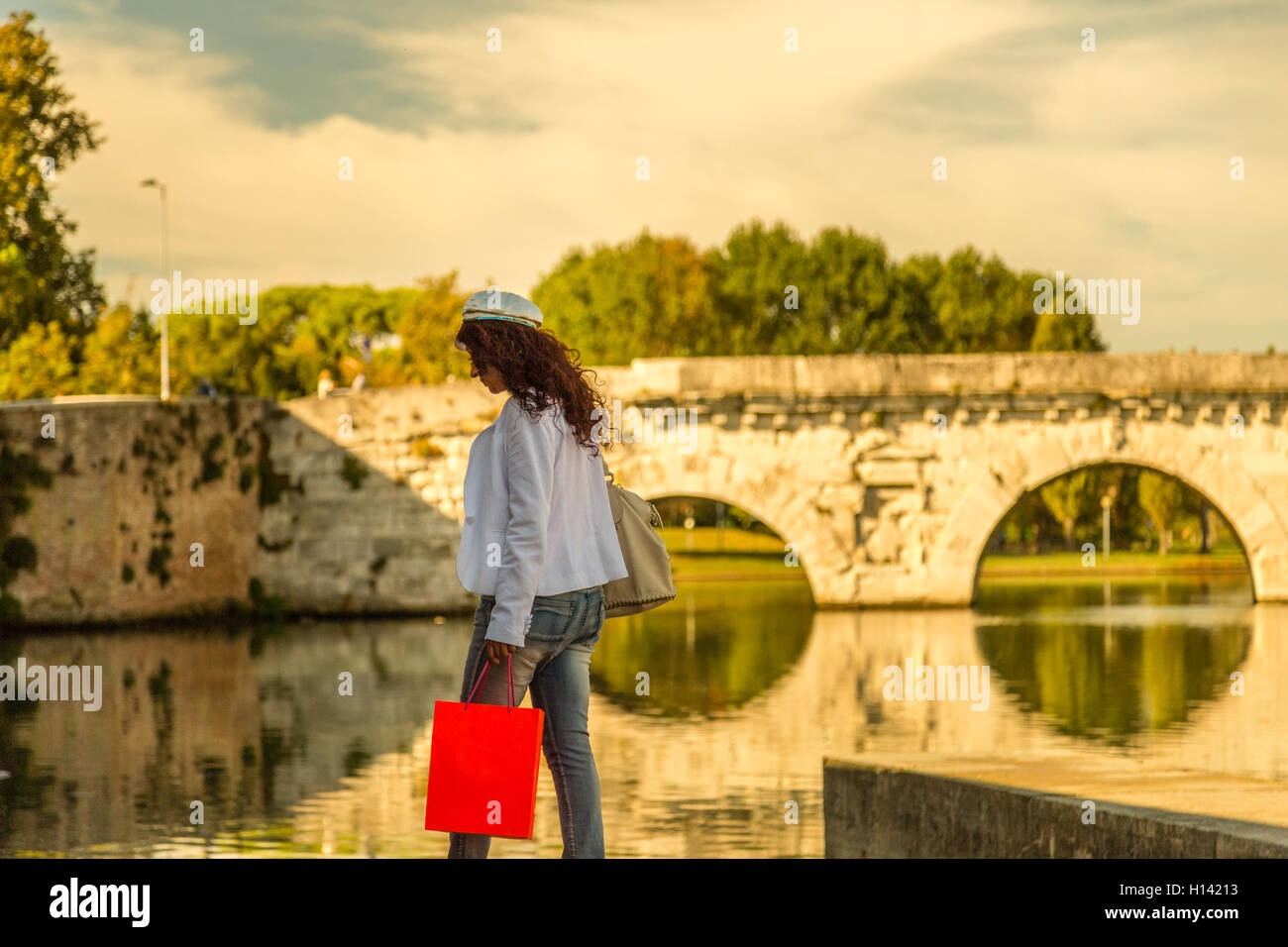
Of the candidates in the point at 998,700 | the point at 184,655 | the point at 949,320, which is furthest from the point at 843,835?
the point at 949,320

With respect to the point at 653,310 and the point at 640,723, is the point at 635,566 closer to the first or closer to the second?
the point at 640,723

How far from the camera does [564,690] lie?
4105mm

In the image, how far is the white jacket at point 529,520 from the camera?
3928 mm

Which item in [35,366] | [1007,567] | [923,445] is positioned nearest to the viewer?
[923,445]

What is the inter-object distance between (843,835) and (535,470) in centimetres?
288

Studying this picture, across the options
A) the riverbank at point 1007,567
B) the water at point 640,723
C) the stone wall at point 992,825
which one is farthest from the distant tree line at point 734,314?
the stone wall at point 992,825

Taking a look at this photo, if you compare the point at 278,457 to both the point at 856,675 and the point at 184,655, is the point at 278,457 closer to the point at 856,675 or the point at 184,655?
the point at 184,655

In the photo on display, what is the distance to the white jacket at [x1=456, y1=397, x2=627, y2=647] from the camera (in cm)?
393

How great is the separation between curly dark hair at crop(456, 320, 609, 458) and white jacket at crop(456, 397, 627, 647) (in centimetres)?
3

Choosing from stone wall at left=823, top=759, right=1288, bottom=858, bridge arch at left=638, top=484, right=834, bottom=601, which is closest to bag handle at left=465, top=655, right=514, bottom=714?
stone wall at left=823, top=759, right=1288, bottom=858

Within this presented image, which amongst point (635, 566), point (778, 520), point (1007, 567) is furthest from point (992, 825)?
point (1007, 567)

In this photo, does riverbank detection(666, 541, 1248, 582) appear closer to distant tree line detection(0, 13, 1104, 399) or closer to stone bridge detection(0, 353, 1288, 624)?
distant tree line detection(0, 13, 1104, 399)

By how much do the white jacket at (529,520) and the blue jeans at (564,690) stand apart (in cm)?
5

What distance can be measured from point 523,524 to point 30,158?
24.1m
